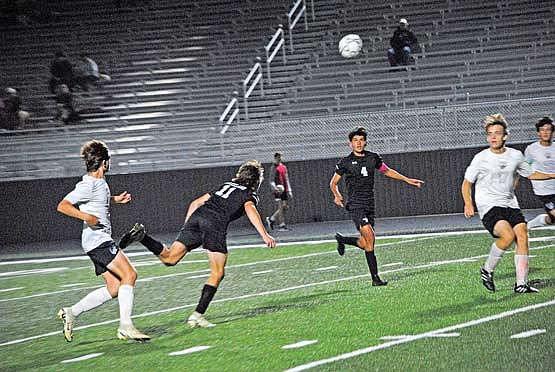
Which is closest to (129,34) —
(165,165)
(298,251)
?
(165,165)

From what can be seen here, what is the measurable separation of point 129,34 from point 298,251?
1673 centimetres

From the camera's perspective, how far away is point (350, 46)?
30.0 meters

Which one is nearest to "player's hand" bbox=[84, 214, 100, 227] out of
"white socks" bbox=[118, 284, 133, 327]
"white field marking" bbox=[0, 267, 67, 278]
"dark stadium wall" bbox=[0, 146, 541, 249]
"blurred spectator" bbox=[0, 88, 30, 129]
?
"white socks" bbox=[118, 284, 133, 327]

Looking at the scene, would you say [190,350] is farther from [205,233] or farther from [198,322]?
[205,233]

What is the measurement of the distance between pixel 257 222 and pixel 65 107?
2094 centimetres

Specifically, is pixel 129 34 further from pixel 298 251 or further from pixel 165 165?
pixel 298 251

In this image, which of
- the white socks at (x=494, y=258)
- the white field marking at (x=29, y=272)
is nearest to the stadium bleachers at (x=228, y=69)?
the white field marking at (x=29, y=272)

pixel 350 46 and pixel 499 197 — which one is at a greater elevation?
pixel 350 46

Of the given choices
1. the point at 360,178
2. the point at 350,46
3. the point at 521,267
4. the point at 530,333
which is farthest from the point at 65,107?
the point at 530,333

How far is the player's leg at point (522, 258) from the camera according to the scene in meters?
11.5

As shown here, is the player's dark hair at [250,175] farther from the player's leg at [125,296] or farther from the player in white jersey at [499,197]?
the player in white jersey at [499,197]

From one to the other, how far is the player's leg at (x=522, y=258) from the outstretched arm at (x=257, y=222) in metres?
2.65

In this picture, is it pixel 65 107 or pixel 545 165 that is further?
pixel 65 107

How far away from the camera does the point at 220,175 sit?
1061 inches
